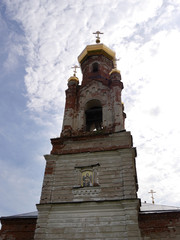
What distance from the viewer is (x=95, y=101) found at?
15.7 meters

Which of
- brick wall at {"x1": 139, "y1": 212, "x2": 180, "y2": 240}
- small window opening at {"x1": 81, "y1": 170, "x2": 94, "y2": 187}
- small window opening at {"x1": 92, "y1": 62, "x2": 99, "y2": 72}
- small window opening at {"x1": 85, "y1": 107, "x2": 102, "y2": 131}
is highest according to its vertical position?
small window opening at {"x1": 92, "y1": 62, "x2": 99, "y2": 72}

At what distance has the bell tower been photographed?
10227mm

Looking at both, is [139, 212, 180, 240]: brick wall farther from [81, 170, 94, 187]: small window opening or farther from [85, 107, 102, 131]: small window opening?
[85, 107, 102, 131]: small window opening

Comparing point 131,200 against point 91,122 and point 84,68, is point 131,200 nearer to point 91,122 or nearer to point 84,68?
point 91,122

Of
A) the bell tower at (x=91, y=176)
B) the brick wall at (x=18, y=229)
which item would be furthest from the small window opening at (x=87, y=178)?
the brick wall at (x=18, y=229)

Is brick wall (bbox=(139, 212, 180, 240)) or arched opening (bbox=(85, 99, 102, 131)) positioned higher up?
arched opening (bbox=(85, 99, 102, 131))

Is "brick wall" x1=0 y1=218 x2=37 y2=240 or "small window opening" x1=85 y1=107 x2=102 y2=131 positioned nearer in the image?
"brick wall" x1=0 y1=218 x2=37 y2=240

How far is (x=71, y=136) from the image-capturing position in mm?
13523

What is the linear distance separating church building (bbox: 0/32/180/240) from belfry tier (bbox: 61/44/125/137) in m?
0.05

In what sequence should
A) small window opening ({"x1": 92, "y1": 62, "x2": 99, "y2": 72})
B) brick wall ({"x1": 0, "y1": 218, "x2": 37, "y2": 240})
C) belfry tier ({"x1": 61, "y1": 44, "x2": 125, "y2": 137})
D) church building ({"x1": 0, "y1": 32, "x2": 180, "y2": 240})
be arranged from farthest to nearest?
small window opening ({"x1": 92, "y1": 62, "x2": 99, "y2": 72}), belfry tier ({"x1": 61, "y1": 44, "x2": 125, "y2": 137}), brick wall ({"x1": 0, "y1": 218, "x2": 37, "y2": 240}), church building ({"x1": 0, "y1": 32, "x2": 180, "y2": 240})

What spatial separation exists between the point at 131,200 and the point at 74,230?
261cm

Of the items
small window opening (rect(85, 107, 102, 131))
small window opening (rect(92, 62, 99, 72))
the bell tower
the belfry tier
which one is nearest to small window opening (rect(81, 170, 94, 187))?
the bell tower

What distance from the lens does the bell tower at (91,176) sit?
1023cm

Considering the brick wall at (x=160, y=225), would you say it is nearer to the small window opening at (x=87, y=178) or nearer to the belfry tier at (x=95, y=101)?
the small window opening at (x=87, y=178)
